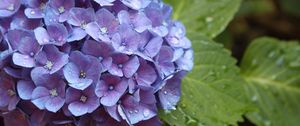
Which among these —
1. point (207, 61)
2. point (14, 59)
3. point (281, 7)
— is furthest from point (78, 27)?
point (281, 7)

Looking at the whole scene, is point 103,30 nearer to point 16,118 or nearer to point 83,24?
point 83,24

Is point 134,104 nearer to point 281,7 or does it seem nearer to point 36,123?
point 36,123

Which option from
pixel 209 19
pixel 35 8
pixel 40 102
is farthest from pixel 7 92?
pixel 209 19

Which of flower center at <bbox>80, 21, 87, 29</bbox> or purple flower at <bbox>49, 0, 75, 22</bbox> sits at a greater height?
purple flower at <bbox>49, 0, 75, 22</bbox>

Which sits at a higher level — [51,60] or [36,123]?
[51,60]

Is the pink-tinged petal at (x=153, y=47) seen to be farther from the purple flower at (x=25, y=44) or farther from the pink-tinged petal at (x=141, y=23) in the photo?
the purple flower at (x=25, y=44)

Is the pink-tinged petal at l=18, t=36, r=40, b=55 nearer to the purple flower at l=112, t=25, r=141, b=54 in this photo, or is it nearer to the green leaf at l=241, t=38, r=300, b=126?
the purple flower at l=112, t=25, r=141, b=54

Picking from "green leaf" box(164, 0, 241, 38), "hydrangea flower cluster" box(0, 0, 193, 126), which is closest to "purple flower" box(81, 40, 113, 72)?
"hydrangea flower cluster" box(0, 0, 193, 126)
